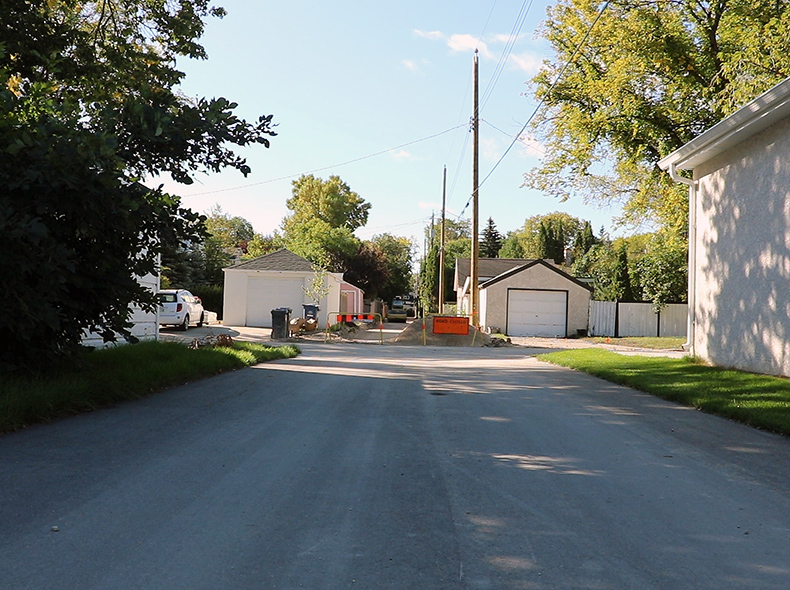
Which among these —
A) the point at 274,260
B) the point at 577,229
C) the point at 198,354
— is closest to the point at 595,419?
the point at 198,354

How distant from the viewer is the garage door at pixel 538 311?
119 feet

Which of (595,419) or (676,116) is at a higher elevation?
(676,116)

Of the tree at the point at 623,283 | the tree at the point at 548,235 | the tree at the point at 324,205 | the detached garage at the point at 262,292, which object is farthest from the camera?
the tree at the point at 548,235

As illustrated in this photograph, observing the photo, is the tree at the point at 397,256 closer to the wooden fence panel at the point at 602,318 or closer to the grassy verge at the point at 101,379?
the wooden fence panel at the point at 602,318

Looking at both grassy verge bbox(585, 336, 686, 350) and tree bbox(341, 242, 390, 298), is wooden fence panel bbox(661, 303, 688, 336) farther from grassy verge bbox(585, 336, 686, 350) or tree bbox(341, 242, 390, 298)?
Result: tree bbox(341, 242, 390, 298)

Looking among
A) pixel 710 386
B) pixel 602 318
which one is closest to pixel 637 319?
pixel 602 318

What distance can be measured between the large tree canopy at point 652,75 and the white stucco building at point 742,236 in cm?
362

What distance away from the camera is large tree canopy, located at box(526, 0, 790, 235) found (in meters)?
17.9

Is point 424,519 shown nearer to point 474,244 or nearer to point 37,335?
point 37,335

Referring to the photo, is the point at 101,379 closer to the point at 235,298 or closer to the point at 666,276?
the point at 235,298

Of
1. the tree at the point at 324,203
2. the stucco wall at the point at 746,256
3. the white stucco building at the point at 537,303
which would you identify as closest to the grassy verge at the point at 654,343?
the white stucco building at the point at 537,303

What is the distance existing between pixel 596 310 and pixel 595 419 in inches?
1121

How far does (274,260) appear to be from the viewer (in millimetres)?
34969

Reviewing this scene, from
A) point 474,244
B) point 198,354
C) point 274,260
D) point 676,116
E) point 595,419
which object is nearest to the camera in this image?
point 595,419
